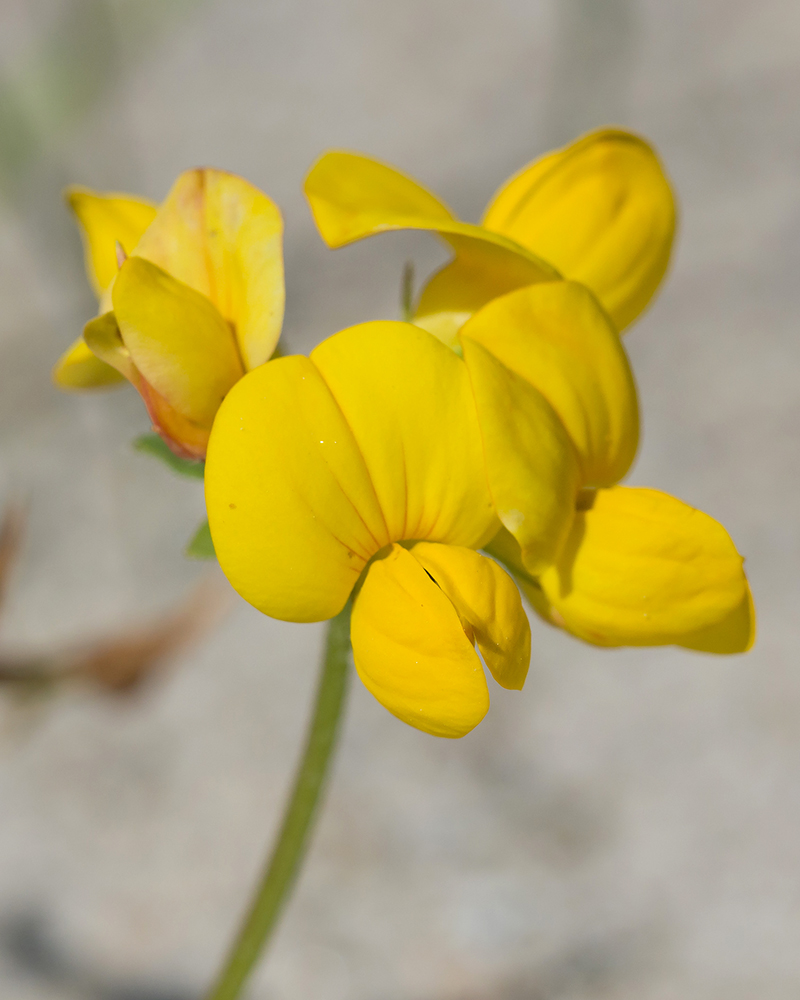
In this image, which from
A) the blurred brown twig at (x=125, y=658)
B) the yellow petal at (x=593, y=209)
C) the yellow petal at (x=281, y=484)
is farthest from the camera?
the blurred brown twig at (x=125, y=658)

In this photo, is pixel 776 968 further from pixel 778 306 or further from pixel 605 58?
pixel 605 58

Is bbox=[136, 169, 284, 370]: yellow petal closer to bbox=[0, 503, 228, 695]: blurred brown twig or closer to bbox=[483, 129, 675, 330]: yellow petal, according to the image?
bbox=[483, 129, 675, 330]: yellow petal

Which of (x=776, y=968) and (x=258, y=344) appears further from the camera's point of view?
(x=776, y=968)

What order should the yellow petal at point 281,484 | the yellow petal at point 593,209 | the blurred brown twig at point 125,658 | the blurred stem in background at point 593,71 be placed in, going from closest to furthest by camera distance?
the yellow petal at point 281,484
the yellow petal at point 593,209
the blurred brown twig at point 125,658
the blurred stem in background at point 593,71

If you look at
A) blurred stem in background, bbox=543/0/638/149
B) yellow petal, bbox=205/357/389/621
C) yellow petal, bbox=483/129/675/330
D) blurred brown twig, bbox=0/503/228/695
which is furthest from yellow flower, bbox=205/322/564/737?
blurred stem in background, bbox=543/0/638/149

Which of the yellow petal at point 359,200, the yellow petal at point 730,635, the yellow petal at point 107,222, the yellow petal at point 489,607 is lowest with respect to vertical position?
the yellow petal at point 730,635

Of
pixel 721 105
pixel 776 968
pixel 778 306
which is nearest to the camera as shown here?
pixel 776 968

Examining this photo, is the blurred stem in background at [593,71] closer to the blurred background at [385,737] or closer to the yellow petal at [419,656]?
the blurred background at [385,737]

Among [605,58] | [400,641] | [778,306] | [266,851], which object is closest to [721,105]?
[605,58]

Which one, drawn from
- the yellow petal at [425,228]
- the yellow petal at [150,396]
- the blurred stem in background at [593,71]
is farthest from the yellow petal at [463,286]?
the blurred stem in background at [593,71]
